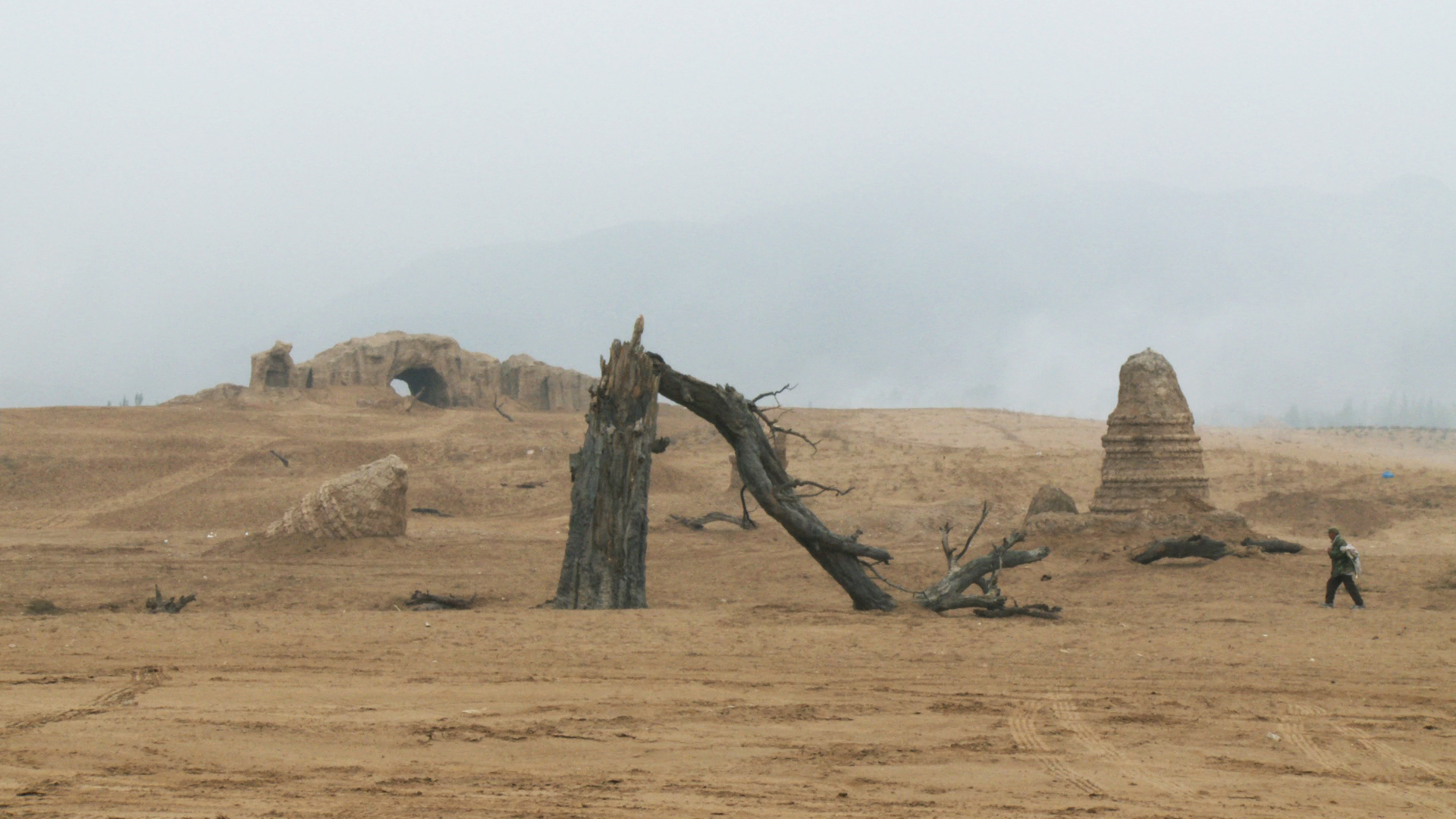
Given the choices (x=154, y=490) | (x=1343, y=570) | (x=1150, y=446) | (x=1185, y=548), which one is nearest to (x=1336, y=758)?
(x=1343, y=570)

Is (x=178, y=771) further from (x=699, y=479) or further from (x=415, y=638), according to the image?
(x=699, y=479)

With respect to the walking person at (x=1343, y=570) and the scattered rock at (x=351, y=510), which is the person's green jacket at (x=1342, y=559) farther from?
the scattered rock at (x=351, y=510)

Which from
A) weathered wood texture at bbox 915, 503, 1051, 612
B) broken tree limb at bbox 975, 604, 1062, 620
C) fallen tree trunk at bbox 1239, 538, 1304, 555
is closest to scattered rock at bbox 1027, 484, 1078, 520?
fallen tree trunk at bbox 1239, 538, 1304, 555

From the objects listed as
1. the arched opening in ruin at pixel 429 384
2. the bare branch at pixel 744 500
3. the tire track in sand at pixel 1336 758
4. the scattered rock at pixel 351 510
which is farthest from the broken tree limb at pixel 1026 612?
the arched opening in ruin at pixel 429 384

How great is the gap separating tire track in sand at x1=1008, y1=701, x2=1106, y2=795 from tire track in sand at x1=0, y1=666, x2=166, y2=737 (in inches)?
180

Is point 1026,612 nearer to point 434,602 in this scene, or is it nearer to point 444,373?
point 434,602

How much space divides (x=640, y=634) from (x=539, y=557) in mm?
9011

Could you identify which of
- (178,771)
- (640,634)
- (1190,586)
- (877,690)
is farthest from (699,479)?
(178,771)

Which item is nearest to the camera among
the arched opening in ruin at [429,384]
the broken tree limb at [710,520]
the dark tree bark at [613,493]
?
the dark tree bark at [613,493]

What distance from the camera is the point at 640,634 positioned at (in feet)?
26.7

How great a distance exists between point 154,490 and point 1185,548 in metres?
22.6

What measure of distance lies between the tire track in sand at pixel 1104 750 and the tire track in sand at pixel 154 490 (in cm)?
2193

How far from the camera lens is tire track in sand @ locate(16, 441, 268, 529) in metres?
22.6

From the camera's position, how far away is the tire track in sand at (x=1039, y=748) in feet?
14.8
